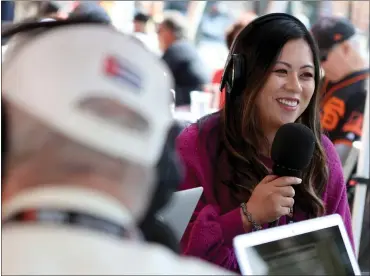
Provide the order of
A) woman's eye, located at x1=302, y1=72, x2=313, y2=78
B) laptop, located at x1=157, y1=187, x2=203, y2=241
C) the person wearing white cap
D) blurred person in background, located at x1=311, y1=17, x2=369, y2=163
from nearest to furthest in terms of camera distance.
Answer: the person wearing white cap → laptop, located at x1=157, y1=187, x2=203, y2=241 → woman's eye, located at x1=302, y1=72, x2=313, y2=78 → blurred person in background, located at x1=311, y1=17, x2=369, y2=163

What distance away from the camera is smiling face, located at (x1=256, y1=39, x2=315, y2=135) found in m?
0.90

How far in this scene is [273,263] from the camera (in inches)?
29.3

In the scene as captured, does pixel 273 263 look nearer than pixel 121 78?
No

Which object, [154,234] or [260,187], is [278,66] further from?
[154,234]

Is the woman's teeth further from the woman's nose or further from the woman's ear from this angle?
the woman's ear

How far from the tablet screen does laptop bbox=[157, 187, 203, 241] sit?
101 mm

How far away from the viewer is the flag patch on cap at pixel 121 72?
1.90 feet

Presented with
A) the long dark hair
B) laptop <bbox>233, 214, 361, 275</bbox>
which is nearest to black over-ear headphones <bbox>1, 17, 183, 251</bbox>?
laptop <bbox>233, 214, 361, 275</bbox>

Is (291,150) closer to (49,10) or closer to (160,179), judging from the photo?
(160,179)

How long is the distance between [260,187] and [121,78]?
0.36 meters

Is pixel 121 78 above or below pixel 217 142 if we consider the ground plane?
→ above

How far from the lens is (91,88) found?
0.57 metres

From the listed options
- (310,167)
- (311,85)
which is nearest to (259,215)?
(310,167)

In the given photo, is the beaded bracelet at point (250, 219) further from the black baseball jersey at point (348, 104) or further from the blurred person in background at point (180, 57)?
the black baseball jersey at point (348, 104)
